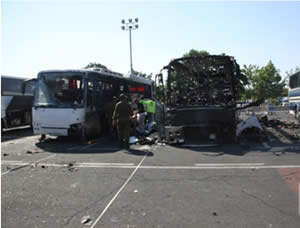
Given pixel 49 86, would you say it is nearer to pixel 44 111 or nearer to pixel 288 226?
pixel 44 111

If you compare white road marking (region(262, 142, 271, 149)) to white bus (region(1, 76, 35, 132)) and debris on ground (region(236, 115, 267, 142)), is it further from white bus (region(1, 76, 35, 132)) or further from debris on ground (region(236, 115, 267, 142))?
white bus (region(1, 76, 35, 132))

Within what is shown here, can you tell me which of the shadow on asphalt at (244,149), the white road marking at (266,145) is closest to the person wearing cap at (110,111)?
the shadow on asphalt at (244,149)

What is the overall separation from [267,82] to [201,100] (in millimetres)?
37739

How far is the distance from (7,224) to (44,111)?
652 centimetres

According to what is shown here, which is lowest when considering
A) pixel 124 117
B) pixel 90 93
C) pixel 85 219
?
pixel 85 219

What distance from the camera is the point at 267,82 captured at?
4262 cm

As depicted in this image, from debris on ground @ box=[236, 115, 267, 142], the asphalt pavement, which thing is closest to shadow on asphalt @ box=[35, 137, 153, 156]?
the asphalt pavement

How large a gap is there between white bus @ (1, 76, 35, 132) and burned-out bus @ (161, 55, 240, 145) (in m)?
7.35

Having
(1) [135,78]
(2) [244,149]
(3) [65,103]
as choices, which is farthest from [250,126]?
(1) [135,78]

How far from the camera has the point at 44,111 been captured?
9.46m

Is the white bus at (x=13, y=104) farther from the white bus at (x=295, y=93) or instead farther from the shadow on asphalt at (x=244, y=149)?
the white bus at (x=295, y=93)

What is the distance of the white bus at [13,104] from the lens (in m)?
12.6

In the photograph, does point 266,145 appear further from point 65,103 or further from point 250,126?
point 65,103

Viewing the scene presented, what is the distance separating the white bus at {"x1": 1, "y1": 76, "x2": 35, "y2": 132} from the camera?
12.6 meters
